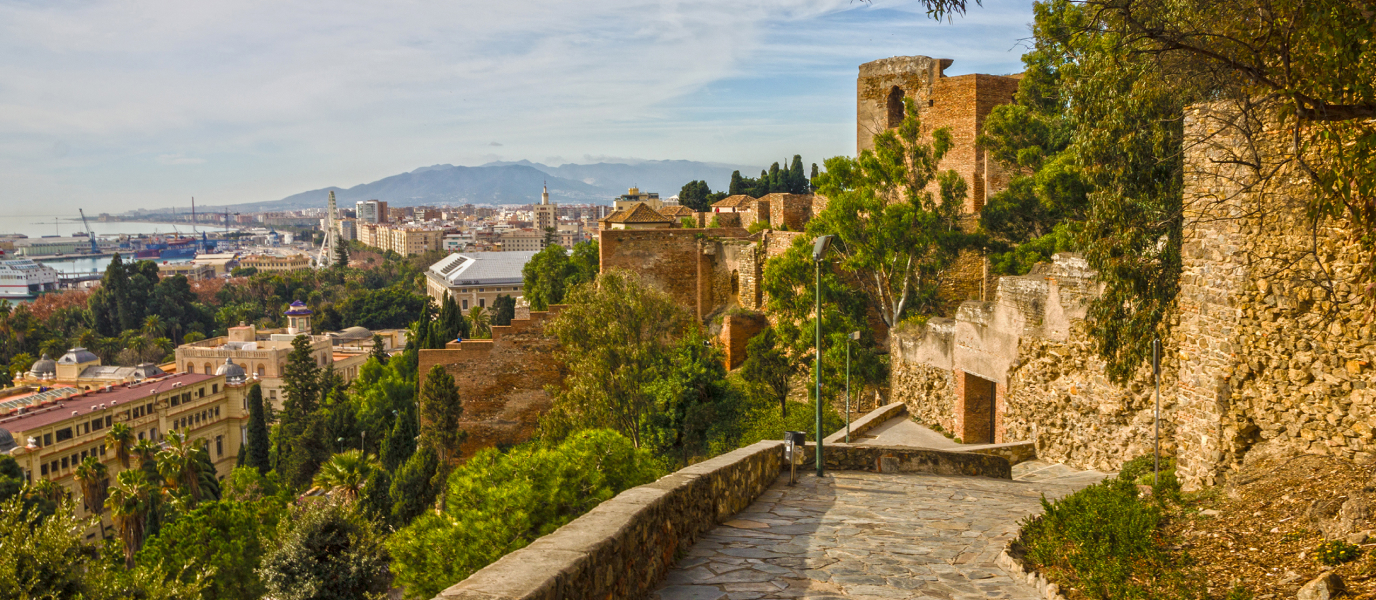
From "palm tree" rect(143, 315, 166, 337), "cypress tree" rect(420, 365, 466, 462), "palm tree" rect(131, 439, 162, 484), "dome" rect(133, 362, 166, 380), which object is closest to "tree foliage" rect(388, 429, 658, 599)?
"cypress tree" rect(420, 365, 466, 462)

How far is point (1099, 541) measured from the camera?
5.41m

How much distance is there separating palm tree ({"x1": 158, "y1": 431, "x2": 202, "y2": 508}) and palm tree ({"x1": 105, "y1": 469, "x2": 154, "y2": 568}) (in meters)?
2.09

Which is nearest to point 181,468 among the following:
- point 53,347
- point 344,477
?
point 344,477

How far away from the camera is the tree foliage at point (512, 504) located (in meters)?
12.9

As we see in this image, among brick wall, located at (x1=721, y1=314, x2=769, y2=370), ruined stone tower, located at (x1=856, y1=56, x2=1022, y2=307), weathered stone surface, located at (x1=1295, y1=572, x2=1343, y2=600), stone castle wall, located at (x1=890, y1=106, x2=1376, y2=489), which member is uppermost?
ruined stone tower, located at (x1=856, y1=56, x2=1022, y2=307)

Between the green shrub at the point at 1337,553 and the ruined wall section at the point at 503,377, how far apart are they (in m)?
23.1

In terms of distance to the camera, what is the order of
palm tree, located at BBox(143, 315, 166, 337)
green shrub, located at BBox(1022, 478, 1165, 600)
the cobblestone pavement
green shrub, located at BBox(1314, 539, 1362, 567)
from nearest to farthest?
green shrub, located at BBox(1314, 539, 1362, 567), green shrub, located at BBox(1022, 478, 1165, 600), the cobblestone pavement, palm tree, located at BBox(143, 315, 166, 337)

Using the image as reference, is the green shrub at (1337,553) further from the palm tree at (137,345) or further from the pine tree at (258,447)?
the palm tree at (137,345)

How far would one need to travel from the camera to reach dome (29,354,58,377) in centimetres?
6756

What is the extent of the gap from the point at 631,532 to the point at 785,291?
54.9ft

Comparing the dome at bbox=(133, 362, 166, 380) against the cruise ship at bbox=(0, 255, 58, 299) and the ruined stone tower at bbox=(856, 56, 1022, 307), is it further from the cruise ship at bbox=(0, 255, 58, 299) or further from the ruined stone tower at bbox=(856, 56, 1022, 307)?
the cruise ship at bbox=(0, 255, 58, 299)

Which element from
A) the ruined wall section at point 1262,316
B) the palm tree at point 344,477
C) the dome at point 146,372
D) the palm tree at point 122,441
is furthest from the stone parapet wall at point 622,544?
the dome at point 146,372

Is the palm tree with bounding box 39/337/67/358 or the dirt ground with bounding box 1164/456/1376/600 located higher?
the dirt ground with bounding box 1164/456/1376/600

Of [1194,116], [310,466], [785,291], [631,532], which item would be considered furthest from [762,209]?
[631,532]
